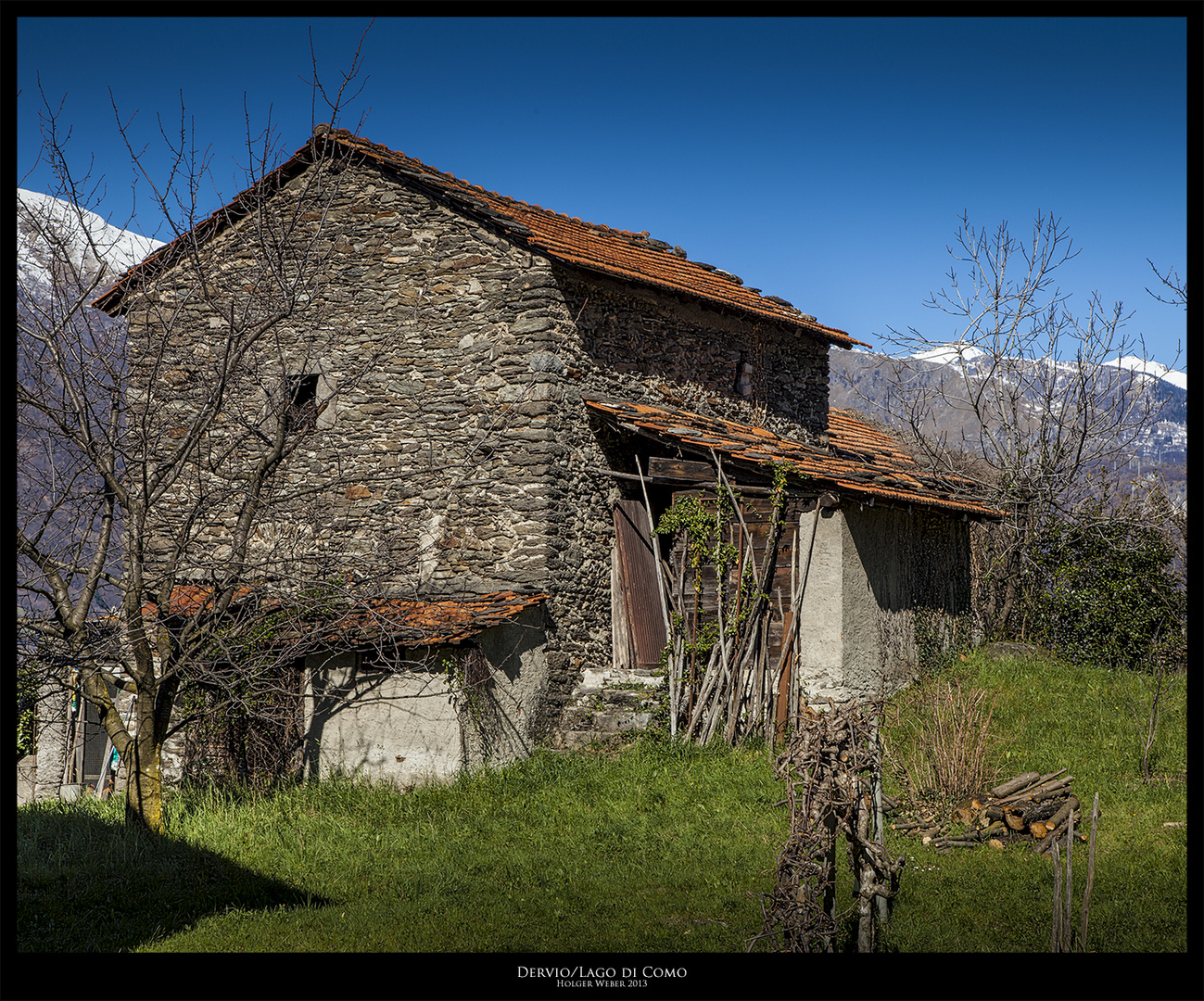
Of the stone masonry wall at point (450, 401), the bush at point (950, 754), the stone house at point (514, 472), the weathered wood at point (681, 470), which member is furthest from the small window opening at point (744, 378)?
the bush at point (950, 754)

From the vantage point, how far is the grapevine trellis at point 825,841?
4660mm

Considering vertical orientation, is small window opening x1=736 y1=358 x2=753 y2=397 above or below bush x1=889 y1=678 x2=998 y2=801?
above

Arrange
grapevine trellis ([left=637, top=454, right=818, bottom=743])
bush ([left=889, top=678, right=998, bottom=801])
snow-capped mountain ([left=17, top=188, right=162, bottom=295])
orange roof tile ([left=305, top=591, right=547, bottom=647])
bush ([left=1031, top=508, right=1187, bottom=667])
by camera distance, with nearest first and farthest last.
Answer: snow-capped mountain ([left=17, top=188, right=162, bottom=295]) < bush ([left=889, top=678, right=998, bottom=801]) < orange roof tile ([left=305, top=591, right=547, bottom=647]) < grapevine trellis ([left=637, top=454, right=818, bottom=743]) < bush ([left=1031, top=508, right=1187, bottom=667])

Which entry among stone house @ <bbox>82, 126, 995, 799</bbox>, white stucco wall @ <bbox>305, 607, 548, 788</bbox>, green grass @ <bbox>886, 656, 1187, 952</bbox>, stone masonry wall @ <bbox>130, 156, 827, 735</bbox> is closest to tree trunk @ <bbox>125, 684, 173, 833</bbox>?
white stucco wall @ <bbox>305, 607, 548, 788</bbox>

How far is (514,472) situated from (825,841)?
591cm

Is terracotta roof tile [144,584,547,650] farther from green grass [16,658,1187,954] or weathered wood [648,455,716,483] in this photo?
weathered wood [648,455,716,483]

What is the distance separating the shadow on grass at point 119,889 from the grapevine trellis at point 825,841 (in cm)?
324

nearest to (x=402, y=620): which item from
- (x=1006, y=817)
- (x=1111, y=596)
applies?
(x=1006, y=817)

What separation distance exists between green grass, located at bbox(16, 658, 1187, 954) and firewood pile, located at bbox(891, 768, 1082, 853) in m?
0.21

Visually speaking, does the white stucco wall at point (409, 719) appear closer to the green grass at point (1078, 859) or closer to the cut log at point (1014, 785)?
the green grass at point (1078, 859)

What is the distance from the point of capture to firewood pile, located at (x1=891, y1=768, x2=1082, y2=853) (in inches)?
284

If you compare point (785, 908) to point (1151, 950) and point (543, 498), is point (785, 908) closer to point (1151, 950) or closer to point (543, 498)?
point (1151, 950)

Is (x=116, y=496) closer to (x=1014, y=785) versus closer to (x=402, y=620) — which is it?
(x=402, y=620)

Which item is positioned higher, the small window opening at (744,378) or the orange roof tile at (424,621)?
the small window opening at (744,378)
